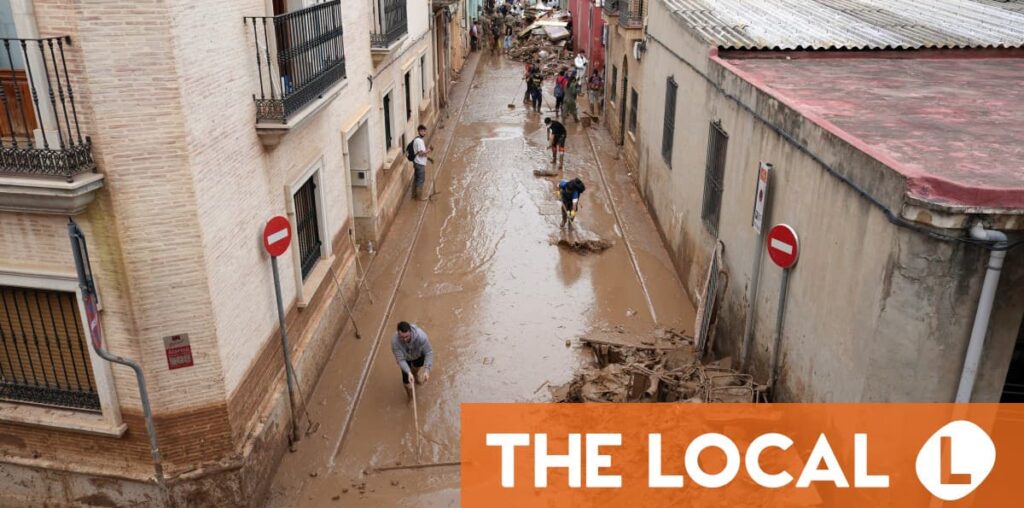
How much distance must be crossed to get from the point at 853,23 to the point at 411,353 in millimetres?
10119

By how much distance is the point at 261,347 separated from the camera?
8.27 meters

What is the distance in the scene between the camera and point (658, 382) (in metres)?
8.77

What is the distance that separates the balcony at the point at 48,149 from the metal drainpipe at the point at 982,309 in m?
6.81

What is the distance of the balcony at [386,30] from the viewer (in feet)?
44.3

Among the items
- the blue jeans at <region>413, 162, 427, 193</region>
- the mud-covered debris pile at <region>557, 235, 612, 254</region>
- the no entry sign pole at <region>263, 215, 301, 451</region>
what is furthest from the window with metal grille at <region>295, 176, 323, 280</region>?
the blue jeans at <region>413, 162, 427, 193</region>

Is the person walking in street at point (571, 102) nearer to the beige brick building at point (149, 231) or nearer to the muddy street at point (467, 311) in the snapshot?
the muddy street at point (467, 311)

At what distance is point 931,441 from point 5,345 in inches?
329

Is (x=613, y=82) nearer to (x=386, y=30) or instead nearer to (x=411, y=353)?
(x=386, y=30)

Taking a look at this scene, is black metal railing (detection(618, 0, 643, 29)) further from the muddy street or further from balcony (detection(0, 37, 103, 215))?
balcony (detection(0, 37, 103, 215))

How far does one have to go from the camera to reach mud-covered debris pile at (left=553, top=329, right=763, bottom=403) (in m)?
8.30

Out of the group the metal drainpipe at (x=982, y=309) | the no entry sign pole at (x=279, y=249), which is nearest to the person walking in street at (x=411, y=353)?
the no entry sign pole at (x=279, y=249)

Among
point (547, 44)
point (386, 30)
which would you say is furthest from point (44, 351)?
point (547, 44)

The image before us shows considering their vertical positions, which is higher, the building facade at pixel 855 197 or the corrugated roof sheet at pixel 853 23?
the corrugated roof sheet at pixel 853 23

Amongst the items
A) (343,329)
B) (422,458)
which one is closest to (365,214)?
(343,329)
